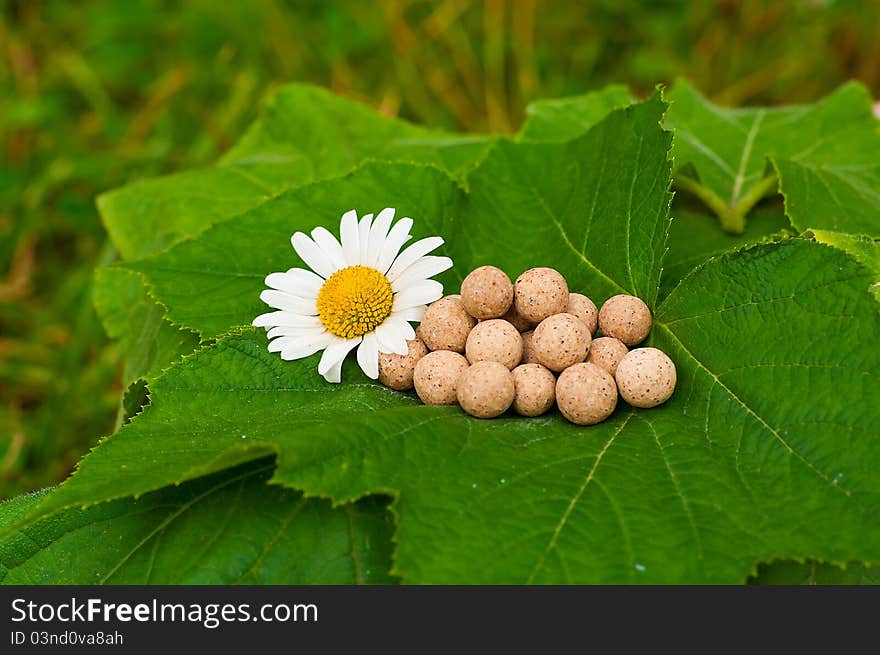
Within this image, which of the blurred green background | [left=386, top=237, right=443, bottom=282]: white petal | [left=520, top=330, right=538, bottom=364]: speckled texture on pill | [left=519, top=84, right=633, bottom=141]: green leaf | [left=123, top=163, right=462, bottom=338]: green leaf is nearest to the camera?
[left=520, top=330, right=538, bottom=364]: speckled texture on pill

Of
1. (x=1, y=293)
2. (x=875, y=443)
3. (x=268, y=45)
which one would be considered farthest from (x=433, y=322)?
(x=268, y=45)

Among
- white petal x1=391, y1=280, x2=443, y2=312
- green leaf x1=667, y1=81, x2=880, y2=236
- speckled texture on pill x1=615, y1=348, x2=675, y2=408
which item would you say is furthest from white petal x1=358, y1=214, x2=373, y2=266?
green leaf x1=667, y1=81, x2=880, y2=236

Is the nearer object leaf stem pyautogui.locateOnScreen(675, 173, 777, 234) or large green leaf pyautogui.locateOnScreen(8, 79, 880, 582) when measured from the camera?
large green leaf pyautogui.locateOnScreen(8, 79, 880, 582)

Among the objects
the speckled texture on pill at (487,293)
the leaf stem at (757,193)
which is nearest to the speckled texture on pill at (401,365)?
the speckled texture on pill at (487,293)

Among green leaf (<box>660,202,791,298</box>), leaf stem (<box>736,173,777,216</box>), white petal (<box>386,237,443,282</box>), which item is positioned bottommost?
white petal (<box>386,237,443,282</box>)

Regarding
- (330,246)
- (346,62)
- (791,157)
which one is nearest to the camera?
(330,246)

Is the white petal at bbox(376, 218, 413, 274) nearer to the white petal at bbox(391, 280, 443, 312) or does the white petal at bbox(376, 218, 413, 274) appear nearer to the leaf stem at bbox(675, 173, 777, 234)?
the white petal at bbox(391, 280, 443, 312)

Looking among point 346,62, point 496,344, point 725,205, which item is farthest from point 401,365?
point 346,62

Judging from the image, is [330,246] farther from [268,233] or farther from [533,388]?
[533,388]
